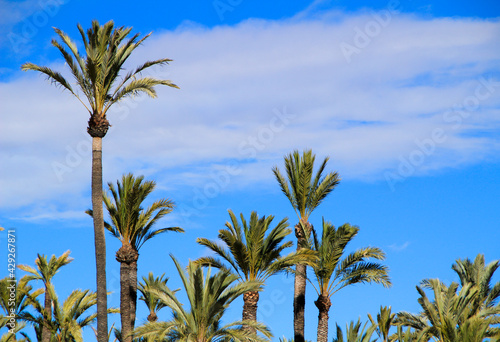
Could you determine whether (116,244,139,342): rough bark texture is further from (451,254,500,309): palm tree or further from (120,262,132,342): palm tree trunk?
(451,254,500,309): palm tree

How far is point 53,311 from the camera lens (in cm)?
3219

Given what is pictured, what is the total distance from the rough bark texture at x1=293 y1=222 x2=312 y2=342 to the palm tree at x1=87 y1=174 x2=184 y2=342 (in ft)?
19.5

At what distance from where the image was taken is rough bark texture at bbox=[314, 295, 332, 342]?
92.1ft

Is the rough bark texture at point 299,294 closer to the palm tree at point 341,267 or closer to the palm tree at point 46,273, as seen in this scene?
the palm tree at point 341,267

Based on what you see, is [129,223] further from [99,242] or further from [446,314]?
[446,314]

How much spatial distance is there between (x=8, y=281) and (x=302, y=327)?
14.9 m

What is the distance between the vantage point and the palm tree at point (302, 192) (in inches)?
1137

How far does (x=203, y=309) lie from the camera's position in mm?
22844

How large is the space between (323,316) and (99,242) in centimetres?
1019

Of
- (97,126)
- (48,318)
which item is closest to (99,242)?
(97,126)

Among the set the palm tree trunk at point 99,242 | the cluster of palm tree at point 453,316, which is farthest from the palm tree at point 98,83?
the cluster of palm tree at point 453,316

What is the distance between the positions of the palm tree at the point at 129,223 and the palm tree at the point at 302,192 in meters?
5.58

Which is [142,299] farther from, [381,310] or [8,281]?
[381,310]

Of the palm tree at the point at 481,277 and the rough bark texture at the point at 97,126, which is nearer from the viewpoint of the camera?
the rough bark texture at the point at 97,126
